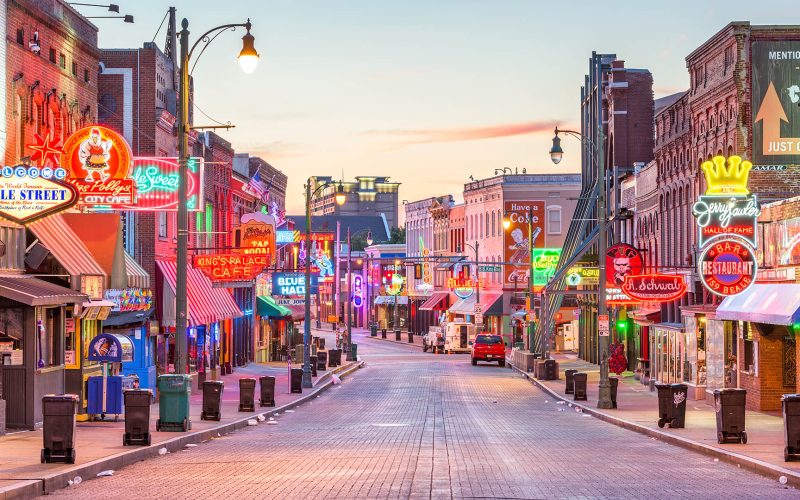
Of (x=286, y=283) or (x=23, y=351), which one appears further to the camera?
(x=286, y=283)

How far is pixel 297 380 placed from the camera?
45.5 metres

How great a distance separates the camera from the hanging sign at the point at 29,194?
24906 millimetres

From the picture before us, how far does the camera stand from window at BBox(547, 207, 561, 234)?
102312 mm

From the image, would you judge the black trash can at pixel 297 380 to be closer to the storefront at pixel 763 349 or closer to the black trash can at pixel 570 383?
the black trash can at pixel 570 383

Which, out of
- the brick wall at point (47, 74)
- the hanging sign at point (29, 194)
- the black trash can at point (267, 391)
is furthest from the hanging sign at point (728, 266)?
the brick wall at point (47, 74)

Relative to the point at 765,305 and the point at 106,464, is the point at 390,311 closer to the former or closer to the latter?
the point at 765,305

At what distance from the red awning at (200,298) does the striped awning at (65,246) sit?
1062 cm

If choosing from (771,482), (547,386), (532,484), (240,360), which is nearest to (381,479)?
(532,484)

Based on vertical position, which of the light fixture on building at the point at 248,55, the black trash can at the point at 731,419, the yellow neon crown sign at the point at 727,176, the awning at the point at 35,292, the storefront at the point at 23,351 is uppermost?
the light fixture on building at the point at 248,55

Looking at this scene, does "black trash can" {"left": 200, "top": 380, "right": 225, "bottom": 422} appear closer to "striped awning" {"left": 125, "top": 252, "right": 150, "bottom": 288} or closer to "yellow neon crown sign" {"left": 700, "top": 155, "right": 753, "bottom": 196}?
"striped awning" {"left": 125, "top": 252, "right": 150, "bottom": 288}

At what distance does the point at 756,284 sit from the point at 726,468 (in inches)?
593

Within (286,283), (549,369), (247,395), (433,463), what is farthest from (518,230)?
(433,463)

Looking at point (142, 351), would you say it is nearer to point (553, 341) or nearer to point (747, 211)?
point (747, 211)

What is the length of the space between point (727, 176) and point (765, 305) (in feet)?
15.7
